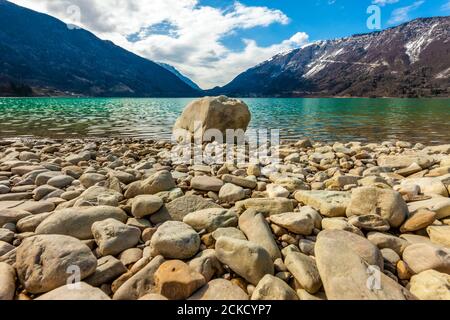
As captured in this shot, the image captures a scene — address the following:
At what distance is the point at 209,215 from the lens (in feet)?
13.0

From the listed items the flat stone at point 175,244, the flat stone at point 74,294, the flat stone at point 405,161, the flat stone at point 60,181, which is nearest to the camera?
the flat stone at point 74,294

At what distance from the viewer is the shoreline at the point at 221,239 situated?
2637 millimetres

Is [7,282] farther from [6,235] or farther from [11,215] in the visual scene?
[11,215]

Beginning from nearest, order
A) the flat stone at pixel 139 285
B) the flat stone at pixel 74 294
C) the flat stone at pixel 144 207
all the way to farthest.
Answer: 1. the flat stone at pixel 74 294
2. the flat stone at pixel 139 285
3. the flat stone at pixel 144 207

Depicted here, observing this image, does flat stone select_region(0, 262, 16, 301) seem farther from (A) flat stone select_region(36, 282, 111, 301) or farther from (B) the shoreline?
(A) flat stone select_region(36, 282, 111, 301)

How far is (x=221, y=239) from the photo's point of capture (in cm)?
315

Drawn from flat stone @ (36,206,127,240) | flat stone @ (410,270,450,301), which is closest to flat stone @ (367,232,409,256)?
flat stone @ (410,270,450,301)

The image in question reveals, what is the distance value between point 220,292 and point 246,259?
0.43m

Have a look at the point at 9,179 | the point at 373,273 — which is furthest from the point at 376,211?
the point at 9,179

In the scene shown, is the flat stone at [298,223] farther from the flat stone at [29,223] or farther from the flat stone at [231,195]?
the flat stone at [29,223]

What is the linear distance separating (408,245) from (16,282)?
428 cm

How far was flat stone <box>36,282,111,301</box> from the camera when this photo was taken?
7.81 ft

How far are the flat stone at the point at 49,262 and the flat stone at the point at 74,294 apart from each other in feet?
0.63

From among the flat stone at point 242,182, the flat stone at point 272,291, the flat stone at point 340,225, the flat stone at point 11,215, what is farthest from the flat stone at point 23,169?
the flat stone at point 340,225
